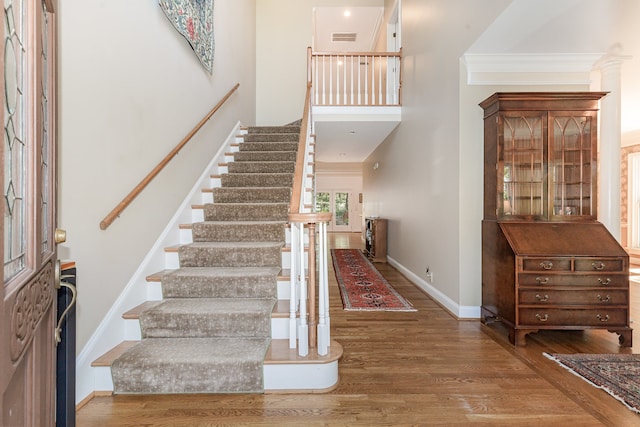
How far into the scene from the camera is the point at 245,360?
175 cm

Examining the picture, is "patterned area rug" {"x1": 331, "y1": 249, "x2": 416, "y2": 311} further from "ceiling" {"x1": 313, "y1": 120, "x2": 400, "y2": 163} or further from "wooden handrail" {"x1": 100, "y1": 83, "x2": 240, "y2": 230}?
"ceiling" {"x1": 313, "y1": 120, "x2": 400, "y2": 163}

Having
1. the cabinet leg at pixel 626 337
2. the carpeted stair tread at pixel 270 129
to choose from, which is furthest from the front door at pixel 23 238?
the carpeted stair tread at pixel 270 129

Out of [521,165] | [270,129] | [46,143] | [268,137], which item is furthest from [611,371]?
[270,129]

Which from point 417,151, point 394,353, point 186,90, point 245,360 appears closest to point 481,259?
point 394,353

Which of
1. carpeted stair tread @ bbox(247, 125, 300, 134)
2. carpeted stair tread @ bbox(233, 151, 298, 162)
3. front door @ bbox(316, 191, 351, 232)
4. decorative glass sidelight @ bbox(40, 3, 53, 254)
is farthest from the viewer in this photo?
front door @ bbox(316, 191, 351, 232)

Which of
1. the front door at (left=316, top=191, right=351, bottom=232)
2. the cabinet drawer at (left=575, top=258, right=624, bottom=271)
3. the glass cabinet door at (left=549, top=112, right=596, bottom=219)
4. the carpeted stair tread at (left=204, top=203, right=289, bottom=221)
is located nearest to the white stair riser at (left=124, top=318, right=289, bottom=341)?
the carpeted stair tread at (left=204, top=203, right=289, bottom=221)

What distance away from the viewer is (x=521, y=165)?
2689mm

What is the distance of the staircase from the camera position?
174 cm

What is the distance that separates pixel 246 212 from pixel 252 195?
0.34 metres

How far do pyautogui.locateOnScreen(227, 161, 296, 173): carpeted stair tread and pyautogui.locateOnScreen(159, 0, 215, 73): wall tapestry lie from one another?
1.15m

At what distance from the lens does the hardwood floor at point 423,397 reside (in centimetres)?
156

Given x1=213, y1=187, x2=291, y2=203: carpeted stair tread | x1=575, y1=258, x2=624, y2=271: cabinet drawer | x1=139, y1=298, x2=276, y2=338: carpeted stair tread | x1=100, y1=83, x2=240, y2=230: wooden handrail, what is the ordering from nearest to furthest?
1. x1=100, y1=83, x2=240, y2=230: wooden handrail
2. x1=139, y1=298, x2=276, y2=338: carpeted stair tread
3. x1=575, y1=258, x2=624, y2=271: cabinet drawer
4. x1=213, y1=187, x2=291, y2=203: carpeted stair tread

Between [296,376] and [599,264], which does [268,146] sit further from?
[599,264]

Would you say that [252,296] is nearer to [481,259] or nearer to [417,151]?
[481,259]
